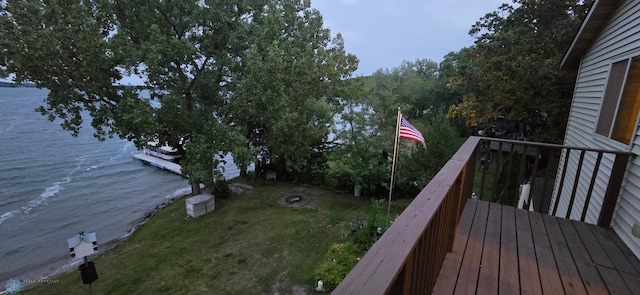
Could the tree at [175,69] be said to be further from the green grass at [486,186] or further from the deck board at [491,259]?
the deck board at [491,259]

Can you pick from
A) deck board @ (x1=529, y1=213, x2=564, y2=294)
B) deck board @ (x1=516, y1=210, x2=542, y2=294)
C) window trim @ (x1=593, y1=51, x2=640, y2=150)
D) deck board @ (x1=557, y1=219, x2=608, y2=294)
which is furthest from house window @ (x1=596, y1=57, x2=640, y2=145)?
deck board @ (x1=516, y1=210, x2=542, y2=294)

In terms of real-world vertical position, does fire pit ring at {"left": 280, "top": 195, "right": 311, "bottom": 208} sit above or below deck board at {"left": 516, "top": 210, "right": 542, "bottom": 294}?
below

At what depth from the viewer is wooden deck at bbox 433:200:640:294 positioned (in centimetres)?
197

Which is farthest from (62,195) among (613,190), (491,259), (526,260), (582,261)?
(613,190)

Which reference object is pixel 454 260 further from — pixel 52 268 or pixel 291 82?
pixel 52 268

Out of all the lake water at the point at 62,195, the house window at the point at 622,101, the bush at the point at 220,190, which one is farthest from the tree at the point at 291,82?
the house window at the point at 622,101

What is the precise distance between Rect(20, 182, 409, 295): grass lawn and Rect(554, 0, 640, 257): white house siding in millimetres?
5751

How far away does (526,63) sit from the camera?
8953 millimetres

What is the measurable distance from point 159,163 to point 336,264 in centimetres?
2261

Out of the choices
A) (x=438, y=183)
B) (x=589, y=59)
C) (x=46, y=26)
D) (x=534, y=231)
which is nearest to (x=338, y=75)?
(x=589, y=59)

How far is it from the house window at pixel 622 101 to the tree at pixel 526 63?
18.5ft

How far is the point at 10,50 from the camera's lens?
8031 mm

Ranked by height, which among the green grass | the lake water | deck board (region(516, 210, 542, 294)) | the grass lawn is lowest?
the lake water

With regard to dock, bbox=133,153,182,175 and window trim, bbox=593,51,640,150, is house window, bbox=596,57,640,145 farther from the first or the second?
dock, bbox=133,153,182,175
